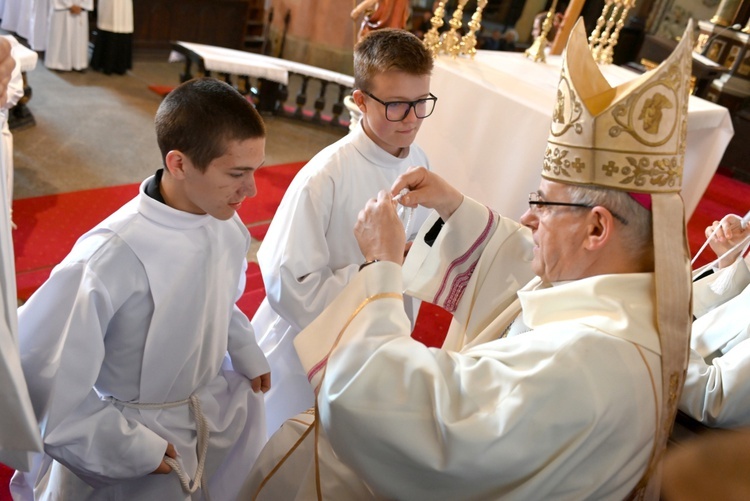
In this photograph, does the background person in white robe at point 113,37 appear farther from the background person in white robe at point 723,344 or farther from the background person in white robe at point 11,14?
the background person in white robe at point 723,344

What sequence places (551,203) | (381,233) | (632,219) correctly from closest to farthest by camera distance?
1. (632,219)
2. (551,203)
3. (381,233)

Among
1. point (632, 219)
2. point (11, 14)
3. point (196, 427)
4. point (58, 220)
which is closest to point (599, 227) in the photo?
point (632, 219)

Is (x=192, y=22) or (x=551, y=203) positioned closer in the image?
(x=551, y=203)

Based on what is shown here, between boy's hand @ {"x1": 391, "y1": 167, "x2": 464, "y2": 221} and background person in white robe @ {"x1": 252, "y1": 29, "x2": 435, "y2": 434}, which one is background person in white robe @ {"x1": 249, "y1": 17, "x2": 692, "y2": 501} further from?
background person in white robe @ {"x1": 252, "y1": 29, "x2": 435, "y2": 434}

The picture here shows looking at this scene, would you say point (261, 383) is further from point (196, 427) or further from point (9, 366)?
point (9, 366)

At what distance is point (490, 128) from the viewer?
3928 mm

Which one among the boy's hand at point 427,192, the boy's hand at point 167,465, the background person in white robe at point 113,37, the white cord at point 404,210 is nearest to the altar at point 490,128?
the white cord at point 404,210

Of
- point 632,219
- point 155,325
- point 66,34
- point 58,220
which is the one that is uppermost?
point 632,219

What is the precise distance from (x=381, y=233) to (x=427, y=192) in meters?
0.54

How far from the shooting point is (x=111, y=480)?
1800 mm

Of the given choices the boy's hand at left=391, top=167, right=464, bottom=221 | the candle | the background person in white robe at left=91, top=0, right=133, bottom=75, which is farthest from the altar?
the background person in white robe at left=91, top=0, right=133, bottom=75

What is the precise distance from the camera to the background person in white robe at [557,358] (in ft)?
4.34

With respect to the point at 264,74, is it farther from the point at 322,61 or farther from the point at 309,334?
the point at 309,334

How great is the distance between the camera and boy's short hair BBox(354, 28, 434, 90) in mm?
2406
